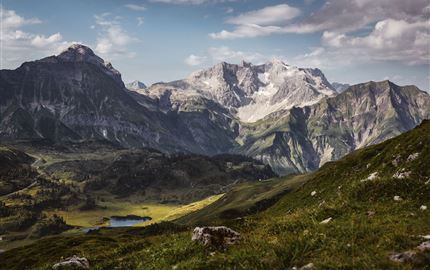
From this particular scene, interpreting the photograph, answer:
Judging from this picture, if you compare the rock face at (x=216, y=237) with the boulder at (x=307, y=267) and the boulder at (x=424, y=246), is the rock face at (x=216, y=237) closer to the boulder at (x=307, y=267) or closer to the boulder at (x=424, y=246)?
the boulder at (x=307, y=267)

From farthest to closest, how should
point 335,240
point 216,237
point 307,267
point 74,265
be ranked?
1. point 74,265
2. point 216,237
3. point 335,240
4. point 307,267

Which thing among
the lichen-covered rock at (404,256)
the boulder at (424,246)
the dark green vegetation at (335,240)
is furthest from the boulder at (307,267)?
the boulder at (424,246)

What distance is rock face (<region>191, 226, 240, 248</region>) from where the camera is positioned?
26.7m

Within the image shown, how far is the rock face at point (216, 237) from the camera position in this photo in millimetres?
26656

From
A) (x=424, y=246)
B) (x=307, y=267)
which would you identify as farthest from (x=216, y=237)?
(x=424, y=246)

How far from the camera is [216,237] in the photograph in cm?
2706

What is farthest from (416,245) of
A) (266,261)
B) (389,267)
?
(266,261)

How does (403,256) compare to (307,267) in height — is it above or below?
above

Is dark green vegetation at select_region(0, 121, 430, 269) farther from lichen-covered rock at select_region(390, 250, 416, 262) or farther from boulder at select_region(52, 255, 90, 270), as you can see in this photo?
boulder at select_region(52, 255, 90, 270)

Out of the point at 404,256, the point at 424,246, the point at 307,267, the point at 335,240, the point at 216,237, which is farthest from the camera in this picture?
the point at 216,237

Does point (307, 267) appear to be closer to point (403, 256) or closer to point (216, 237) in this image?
point (403, 256)

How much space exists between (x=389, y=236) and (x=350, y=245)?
2.02 meters

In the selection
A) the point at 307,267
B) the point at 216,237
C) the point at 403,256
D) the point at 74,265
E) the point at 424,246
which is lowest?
the point at 74,265

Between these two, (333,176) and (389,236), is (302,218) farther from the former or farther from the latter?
(333,176)
